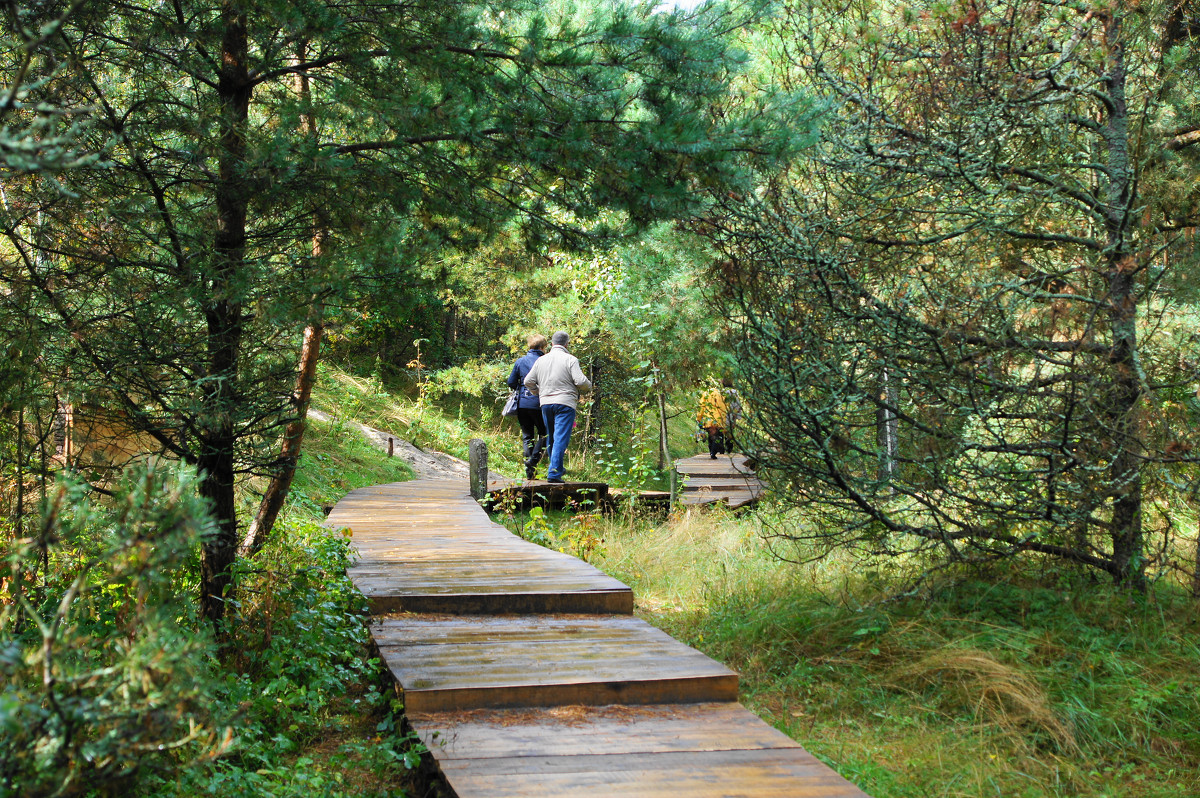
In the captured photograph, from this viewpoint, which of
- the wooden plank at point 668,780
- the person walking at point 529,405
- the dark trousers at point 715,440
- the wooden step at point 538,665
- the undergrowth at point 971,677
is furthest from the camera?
the dark trousers at point 715,440

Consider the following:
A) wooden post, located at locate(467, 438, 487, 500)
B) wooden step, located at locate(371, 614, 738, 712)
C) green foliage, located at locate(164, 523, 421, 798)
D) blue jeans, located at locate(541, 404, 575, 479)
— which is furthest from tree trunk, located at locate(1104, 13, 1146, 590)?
wooden post, located at locate(467, 438, 487, 500)

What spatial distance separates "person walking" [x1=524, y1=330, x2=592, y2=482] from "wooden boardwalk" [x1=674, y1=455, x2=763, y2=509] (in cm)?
155

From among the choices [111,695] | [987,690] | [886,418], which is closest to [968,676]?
[987,690]

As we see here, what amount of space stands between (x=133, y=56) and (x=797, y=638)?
5.21 meters

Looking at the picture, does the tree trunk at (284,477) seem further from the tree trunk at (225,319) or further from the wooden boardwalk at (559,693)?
the tree trunk at (225,319)

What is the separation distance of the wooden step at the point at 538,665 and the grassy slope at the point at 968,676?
2.56 ft

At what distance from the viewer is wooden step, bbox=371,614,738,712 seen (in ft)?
12.8

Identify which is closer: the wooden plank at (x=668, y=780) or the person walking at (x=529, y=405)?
the wooden plank at (x=668, y=780)

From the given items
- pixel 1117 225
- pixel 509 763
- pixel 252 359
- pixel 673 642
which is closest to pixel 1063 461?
pixel 1117 225

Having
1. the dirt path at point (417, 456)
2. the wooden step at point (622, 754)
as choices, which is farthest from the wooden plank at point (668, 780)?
the dirt path at point (417, 456)

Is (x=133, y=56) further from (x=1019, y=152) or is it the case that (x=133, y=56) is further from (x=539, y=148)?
(x=1019, y=152)

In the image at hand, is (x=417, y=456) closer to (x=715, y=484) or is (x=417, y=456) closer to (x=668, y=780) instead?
(x=715, y=484)

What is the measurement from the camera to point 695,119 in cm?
478

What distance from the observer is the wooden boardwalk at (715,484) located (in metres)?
12.2
